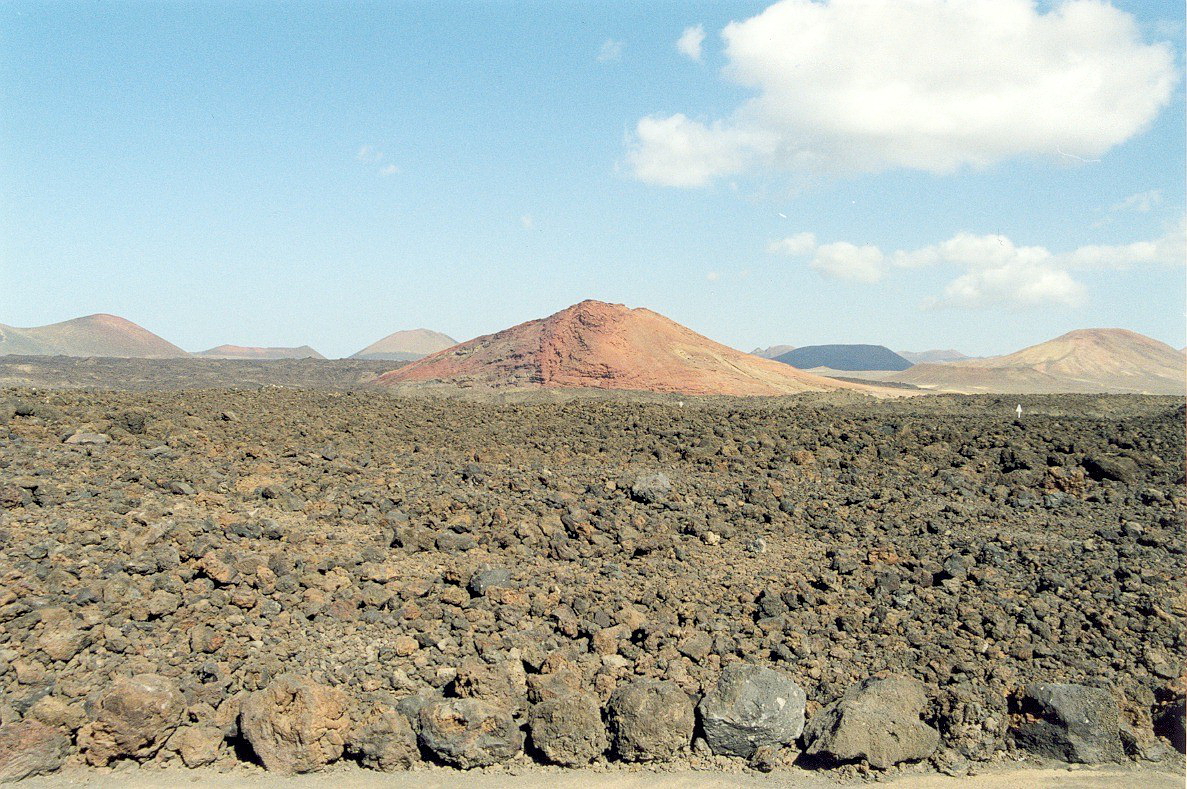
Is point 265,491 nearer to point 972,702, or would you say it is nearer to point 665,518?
point 665,518

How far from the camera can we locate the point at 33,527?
6.93m

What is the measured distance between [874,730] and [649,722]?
1.43 meters

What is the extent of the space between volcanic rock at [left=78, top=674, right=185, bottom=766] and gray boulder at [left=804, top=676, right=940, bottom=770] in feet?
13.5

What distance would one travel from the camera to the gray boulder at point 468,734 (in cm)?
514

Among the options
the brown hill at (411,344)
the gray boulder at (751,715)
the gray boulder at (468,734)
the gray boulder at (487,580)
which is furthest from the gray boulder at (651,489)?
the brown hill at (411,344)

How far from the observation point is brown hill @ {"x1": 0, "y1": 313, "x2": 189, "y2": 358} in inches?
3694

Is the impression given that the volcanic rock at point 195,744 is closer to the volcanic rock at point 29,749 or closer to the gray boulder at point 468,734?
the volcanic rock at point 29,749

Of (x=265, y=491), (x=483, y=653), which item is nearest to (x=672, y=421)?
(x=265, y=491)

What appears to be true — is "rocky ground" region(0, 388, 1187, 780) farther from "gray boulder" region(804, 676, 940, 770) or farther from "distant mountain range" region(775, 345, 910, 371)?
"distant mountain range" region(775, 345, 910, 371)

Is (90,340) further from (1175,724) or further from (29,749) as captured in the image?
(1175,724)

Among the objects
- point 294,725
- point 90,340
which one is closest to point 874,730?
point 294,725

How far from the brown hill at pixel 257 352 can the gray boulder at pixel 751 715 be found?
143 m

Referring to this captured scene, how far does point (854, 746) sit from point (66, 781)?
4.82m

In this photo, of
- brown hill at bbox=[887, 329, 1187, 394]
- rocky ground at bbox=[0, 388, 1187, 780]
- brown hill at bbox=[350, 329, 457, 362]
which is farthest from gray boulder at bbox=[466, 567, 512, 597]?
brown hill at bbox=[350, 329, 457, 362]
